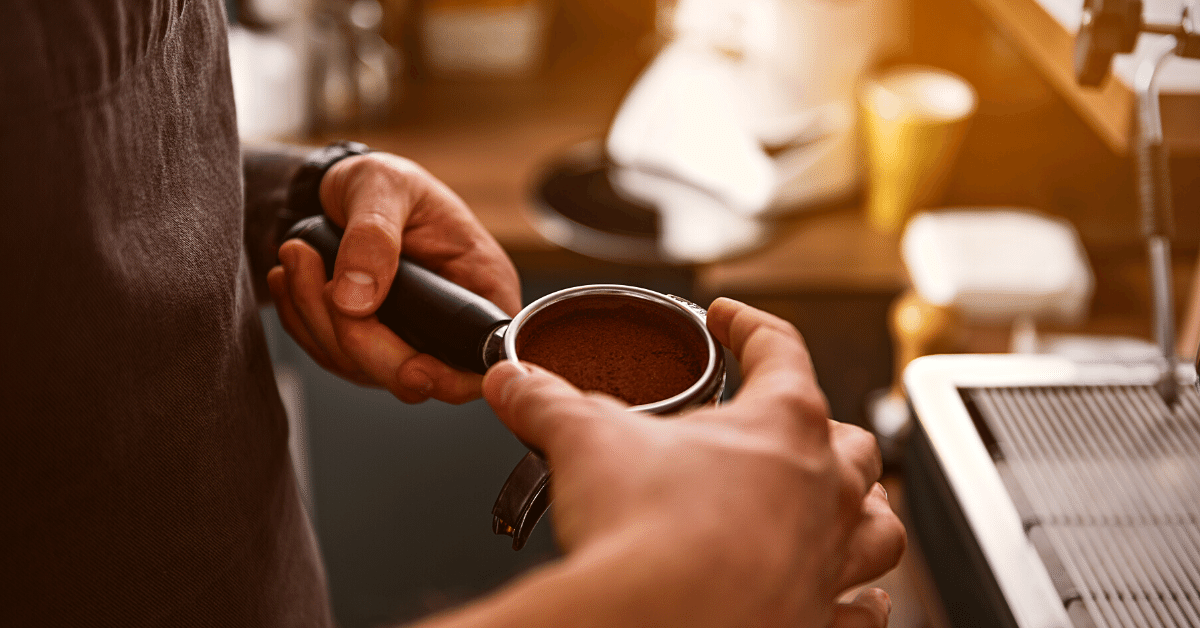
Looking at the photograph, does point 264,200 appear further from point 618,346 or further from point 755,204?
point 755,204

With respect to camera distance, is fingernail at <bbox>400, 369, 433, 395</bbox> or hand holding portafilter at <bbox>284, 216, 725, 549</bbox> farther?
fingernail at <bbox>400, 369, 433, 395</bbox>

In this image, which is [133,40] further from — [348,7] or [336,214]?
[348,7]

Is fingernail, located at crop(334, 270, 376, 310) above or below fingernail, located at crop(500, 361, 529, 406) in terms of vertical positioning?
below

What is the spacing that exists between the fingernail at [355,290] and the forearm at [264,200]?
0.49ft

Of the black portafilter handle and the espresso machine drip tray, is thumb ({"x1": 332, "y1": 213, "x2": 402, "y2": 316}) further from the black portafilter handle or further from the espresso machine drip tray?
the espresso machine drip tray

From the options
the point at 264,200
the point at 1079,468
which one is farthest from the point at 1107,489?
the point at 264,200

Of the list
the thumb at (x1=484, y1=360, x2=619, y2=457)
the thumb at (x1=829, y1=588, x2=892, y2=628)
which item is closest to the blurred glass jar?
the thumb at (x1=484, y1=360, x2=619, y2=457)

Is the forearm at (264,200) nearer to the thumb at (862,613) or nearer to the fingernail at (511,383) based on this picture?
the fingernail at (511,383)

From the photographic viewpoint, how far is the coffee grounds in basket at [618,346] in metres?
0.52

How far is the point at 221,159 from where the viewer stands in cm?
60

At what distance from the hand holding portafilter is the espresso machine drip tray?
0.25 metres

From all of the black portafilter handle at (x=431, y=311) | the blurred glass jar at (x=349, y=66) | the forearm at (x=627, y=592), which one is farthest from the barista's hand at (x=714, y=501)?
the blurred glass jar at (x=349, y=66)

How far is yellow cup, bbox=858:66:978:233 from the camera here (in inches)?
54.7

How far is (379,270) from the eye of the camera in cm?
66
